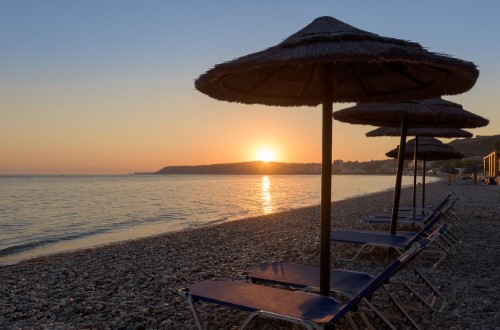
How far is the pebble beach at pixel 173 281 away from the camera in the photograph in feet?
14.7

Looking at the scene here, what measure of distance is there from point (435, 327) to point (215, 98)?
3.16 metres

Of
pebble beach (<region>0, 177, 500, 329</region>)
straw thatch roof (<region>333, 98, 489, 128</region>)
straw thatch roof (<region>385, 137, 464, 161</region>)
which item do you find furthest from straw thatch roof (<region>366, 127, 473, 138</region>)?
pebble beach (<region>0, 177, 500, 329</region>)

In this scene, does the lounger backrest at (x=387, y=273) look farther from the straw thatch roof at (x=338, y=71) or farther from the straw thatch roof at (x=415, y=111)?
the straw thatch roof at (x=415, y=111)

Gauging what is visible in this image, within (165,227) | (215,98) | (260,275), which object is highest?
(215,98)

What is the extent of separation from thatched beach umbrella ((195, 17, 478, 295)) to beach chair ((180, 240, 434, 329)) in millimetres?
336

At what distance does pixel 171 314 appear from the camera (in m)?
4.71

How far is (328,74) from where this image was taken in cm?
373

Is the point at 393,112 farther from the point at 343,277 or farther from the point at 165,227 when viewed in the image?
the point at 165,227

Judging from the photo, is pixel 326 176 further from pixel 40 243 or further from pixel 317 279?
pixel 40 243

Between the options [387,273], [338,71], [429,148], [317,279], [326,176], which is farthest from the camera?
[429,148]

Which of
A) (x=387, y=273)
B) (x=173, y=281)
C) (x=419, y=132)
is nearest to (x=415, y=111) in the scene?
(x=387, y=273)

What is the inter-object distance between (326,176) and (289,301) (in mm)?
1110

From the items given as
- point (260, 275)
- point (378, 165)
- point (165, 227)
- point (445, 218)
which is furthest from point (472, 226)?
point (378, 165)

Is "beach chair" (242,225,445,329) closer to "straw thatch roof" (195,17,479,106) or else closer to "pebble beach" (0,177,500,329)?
"pebble beach" (0,177,500,329)
